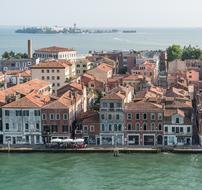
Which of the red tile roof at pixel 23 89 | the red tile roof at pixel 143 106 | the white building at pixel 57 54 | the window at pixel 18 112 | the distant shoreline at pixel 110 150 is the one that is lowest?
the distant shoreline at pixel 110 150

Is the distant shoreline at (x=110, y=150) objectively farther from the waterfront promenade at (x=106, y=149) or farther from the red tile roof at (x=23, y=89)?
the red tile roof at (x=23, y=89)

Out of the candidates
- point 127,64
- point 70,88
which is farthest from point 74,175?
point 127,64

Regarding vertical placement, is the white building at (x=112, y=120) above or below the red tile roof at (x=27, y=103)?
below

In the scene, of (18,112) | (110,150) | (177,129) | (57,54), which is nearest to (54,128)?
(18,112)

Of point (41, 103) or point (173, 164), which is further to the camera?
point (41, 103)

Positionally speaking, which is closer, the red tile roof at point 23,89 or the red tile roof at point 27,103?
the red tile roof at point 27,103

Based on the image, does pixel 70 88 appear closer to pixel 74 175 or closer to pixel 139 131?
pixel 139 131

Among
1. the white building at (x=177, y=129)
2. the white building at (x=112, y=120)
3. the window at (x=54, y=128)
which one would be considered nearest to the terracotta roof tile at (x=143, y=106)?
the white building at (x=112, y=120)

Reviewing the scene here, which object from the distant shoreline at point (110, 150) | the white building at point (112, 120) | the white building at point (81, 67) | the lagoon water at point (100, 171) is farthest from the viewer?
the white building at point (81, 67)
